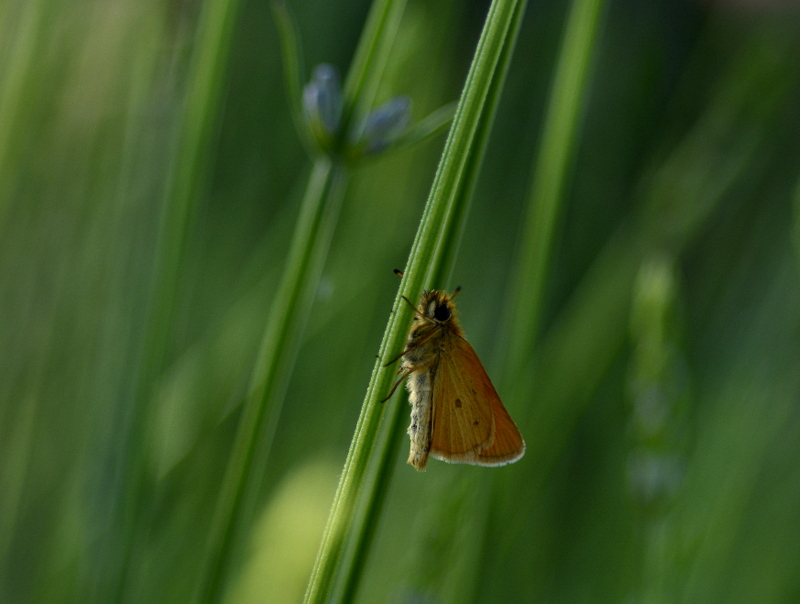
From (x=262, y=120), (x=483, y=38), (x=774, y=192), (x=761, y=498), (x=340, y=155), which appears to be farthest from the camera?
(x=774, y=192)

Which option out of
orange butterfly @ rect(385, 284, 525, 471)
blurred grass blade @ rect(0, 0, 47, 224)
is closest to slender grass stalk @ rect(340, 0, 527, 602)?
orange butterfly @ rect(385, 284, 525, 471)

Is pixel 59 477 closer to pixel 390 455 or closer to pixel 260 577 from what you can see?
pixel 260 577

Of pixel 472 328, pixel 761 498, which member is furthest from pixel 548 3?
pixel 761 498

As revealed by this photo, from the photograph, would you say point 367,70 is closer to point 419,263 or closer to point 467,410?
point 419,263

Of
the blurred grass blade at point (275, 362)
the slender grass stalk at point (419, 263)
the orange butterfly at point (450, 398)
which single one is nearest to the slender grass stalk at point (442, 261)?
the slender grass stalk at point (419, 263)

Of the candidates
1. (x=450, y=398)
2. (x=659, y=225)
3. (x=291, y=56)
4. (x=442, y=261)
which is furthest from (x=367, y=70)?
(x=659, y=225)

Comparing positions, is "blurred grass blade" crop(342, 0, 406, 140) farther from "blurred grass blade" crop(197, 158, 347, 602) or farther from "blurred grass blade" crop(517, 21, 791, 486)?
"blurred grass blade" crop(517, 21, 791, 486)

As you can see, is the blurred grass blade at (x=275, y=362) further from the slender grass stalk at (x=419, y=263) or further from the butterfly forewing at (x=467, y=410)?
the butterfly forewing at (x=467, y=410)
